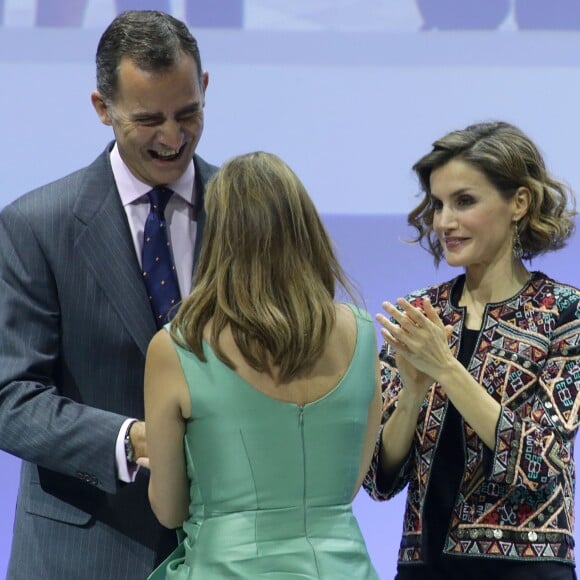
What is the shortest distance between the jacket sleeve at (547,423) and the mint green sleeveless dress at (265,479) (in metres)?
0.39

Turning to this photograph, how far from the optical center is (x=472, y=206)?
2588 millimetres

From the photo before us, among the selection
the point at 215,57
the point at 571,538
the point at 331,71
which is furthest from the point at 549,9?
the point at 571,538

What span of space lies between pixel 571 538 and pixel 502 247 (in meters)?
0.58

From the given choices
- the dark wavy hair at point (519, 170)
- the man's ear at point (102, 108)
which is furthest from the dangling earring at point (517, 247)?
the man's ear at point (102, 108)

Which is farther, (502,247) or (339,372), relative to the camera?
(502,247)

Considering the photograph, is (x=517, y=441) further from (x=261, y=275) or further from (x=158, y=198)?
(x=158, y=198)

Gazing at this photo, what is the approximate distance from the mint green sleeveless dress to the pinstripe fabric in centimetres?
25

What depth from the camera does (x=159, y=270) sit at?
2404 mm

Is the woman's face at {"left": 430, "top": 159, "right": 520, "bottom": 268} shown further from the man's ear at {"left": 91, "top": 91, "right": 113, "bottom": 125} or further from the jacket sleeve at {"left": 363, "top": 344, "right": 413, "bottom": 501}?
the man's ear at {"left": 91, "top": 91, "right": 113, "bottom": 125}

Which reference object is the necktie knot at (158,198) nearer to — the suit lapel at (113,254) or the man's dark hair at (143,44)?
the suit lapel at (113,254)

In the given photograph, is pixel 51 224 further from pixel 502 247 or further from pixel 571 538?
pixel 571 538

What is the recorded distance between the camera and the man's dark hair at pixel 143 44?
2.43 metres

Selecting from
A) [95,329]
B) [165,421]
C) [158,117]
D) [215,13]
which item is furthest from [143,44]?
[215,13]

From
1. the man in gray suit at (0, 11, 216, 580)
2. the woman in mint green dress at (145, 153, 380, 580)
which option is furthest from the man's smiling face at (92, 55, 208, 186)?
the woman in mint green dress at (145, 153, 380, 580)
